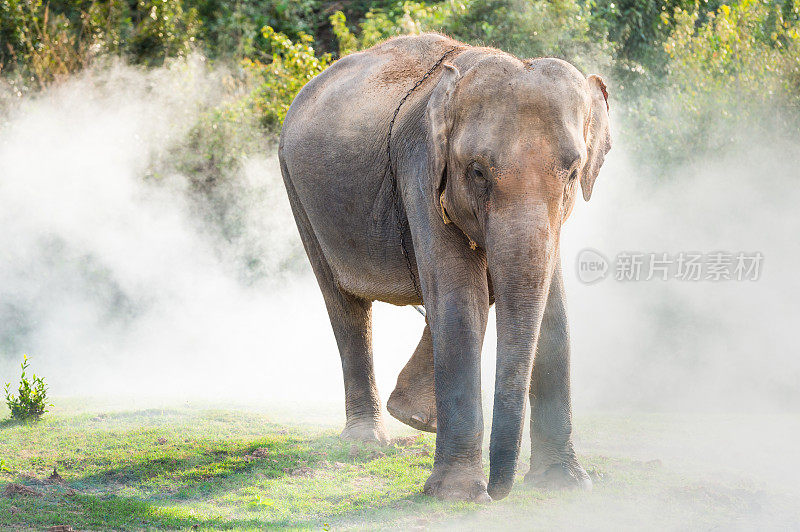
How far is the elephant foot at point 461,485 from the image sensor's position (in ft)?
17.7

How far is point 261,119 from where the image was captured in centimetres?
1439

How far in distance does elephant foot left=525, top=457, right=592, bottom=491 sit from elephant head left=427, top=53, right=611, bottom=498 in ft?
3.48

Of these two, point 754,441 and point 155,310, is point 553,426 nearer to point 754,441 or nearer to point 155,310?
point 754,441

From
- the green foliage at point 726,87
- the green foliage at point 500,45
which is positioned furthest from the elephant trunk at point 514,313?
the green foliage at point 726,87

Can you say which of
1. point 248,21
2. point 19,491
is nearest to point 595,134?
point 19,491

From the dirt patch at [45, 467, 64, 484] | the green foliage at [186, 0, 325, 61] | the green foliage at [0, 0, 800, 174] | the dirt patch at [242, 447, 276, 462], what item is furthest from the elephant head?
A: the green foliage at [186, 0, 325, 61]

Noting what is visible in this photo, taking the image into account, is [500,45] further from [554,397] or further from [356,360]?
[554,397]

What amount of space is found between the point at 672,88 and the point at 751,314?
3.32 m

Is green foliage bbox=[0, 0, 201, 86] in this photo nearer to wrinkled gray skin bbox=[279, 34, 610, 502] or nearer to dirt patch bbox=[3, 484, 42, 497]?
wrinkled gray skin bbox=[279, 34, 610, 502]

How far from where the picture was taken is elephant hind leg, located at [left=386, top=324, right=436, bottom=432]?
6629mm

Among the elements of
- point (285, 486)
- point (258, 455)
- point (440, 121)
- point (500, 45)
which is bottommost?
point (258, 455)

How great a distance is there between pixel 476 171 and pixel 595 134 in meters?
0.89

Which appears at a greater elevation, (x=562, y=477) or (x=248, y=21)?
(x=248, y=21)

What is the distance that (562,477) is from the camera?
5.88 metres
